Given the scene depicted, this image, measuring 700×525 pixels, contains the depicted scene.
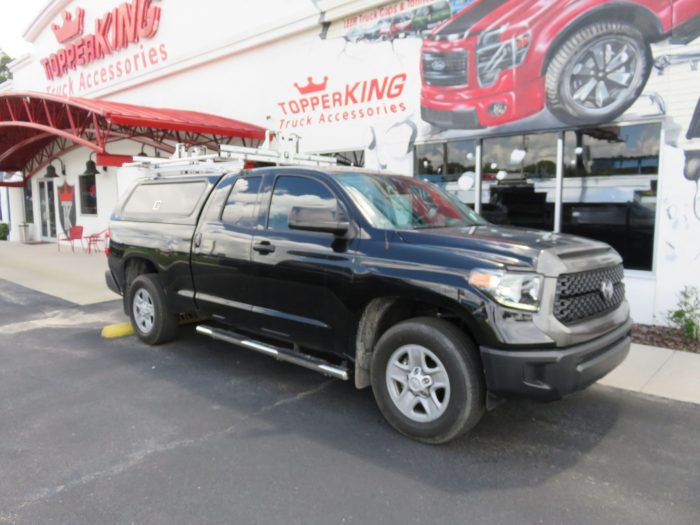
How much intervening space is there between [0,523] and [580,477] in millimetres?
3267

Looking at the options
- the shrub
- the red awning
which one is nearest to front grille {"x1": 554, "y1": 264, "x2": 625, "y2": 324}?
the shrub

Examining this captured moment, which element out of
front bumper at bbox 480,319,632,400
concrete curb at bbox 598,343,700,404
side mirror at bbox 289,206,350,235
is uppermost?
side mirror at bbox 289,206,350,235

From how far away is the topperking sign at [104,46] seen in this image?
14867mm

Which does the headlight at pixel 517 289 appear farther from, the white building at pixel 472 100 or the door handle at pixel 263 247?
the white building at pixel 472 100

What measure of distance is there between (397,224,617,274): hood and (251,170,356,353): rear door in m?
0.62

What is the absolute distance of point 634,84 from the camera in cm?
677

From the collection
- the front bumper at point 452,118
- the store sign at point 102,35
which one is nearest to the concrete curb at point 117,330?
the front bumper at point 452,118

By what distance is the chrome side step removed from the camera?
159 inches

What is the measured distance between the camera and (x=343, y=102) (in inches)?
409

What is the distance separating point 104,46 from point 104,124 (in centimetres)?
546

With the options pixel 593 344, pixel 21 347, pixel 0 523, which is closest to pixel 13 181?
pixel 21 347

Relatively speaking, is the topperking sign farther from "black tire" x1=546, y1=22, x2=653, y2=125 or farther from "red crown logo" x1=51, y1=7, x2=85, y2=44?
"black tire" x1=546, y1=22, x2=653, y2=125

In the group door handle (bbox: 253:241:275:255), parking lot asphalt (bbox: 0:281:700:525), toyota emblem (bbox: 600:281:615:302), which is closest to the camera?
parking lot asphalt (bbox: 0:281:700:525)

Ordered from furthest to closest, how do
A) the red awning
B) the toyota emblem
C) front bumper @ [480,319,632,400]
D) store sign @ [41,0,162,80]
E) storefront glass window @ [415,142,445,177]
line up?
store sign @ [41,0,162,80], the red awning, storefront glass window @ [415,142,445,177], the toyota emblem, front bumper @ [480,319,632,400]
